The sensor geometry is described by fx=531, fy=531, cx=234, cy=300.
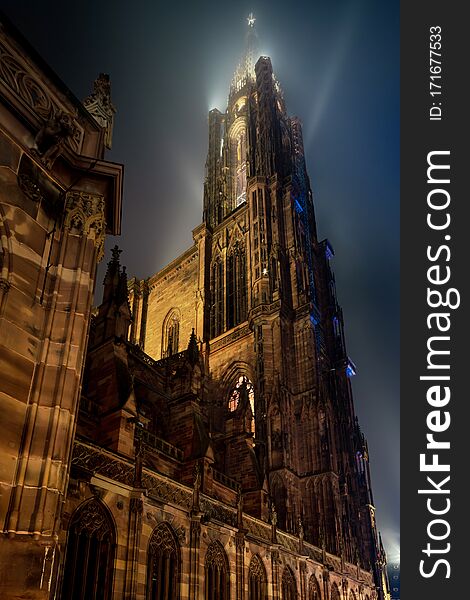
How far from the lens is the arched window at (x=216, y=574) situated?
1786 centimetres

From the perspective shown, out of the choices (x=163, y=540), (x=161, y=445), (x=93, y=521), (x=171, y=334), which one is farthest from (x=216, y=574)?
(x=171, y=334)

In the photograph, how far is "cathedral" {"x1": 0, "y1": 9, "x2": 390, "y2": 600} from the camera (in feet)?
28.4

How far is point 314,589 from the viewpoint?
25.9m

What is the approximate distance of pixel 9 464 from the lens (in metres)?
7.79

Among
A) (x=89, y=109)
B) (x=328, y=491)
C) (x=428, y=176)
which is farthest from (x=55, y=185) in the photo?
(x=328, y=491)

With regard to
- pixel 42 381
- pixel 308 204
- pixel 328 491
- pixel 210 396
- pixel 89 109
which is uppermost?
pixel 308 204

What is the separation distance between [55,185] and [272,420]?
2349 centimetres

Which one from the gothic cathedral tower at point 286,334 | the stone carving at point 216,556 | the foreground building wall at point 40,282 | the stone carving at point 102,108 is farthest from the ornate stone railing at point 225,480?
the stone carving at point 102,108

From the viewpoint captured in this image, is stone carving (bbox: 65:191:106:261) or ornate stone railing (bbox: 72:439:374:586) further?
ornate stone railing (bbox: 72:439:374:586)

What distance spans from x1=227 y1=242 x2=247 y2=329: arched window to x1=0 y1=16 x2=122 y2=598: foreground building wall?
92.6 feet

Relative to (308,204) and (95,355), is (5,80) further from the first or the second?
(308,204)

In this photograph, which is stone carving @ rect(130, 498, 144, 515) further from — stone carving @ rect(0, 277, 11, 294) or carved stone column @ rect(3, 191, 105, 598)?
stone carving @ rect(0, 277, 11, 294)

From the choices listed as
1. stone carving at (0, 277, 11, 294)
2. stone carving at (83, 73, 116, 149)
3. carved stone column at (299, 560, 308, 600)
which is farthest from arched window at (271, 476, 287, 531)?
stone carving at (0, 277, 11, 294)

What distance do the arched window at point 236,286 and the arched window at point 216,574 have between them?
21470 millimetres
